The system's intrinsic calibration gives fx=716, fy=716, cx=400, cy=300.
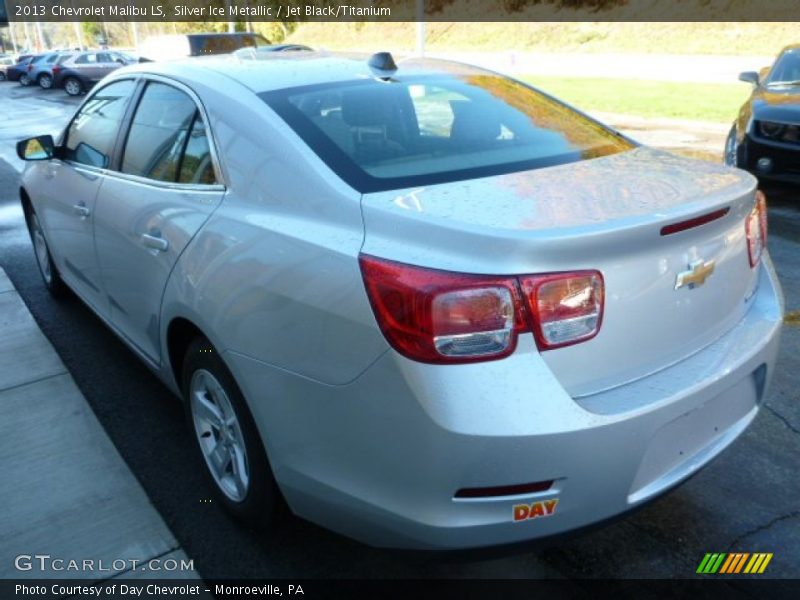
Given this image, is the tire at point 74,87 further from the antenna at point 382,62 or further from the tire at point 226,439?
the tire at point 226,439

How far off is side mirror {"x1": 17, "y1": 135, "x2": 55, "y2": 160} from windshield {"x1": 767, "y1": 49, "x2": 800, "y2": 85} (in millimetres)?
7588

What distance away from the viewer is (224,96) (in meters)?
Answer: 2.64

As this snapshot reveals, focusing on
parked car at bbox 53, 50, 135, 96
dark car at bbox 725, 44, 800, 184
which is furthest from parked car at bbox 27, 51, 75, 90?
dark car at bbox 725, 44, 800, 184

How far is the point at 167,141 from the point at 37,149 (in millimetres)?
1533

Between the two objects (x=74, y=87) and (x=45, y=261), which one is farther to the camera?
(x=74, y=87)

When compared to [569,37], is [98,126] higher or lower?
higher

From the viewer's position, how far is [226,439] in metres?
2.60

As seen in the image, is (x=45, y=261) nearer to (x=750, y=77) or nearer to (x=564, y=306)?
(x=564, y=306)

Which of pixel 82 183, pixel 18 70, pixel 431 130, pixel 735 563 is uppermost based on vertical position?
pixel 431 130

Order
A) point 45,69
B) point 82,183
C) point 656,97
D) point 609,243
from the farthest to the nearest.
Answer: point 45,69 → point 656,97 → point 82,183 → point 609,243

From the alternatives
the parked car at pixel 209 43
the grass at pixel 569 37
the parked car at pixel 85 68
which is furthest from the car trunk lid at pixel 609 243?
the grass at pixel 569 37

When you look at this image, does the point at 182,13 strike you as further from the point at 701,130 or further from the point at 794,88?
the point at 794,88

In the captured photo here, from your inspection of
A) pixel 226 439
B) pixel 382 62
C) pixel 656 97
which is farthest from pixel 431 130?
pixel 656 97

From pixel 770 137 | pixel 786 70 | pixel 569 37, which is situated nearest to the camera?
pixel 770 137
